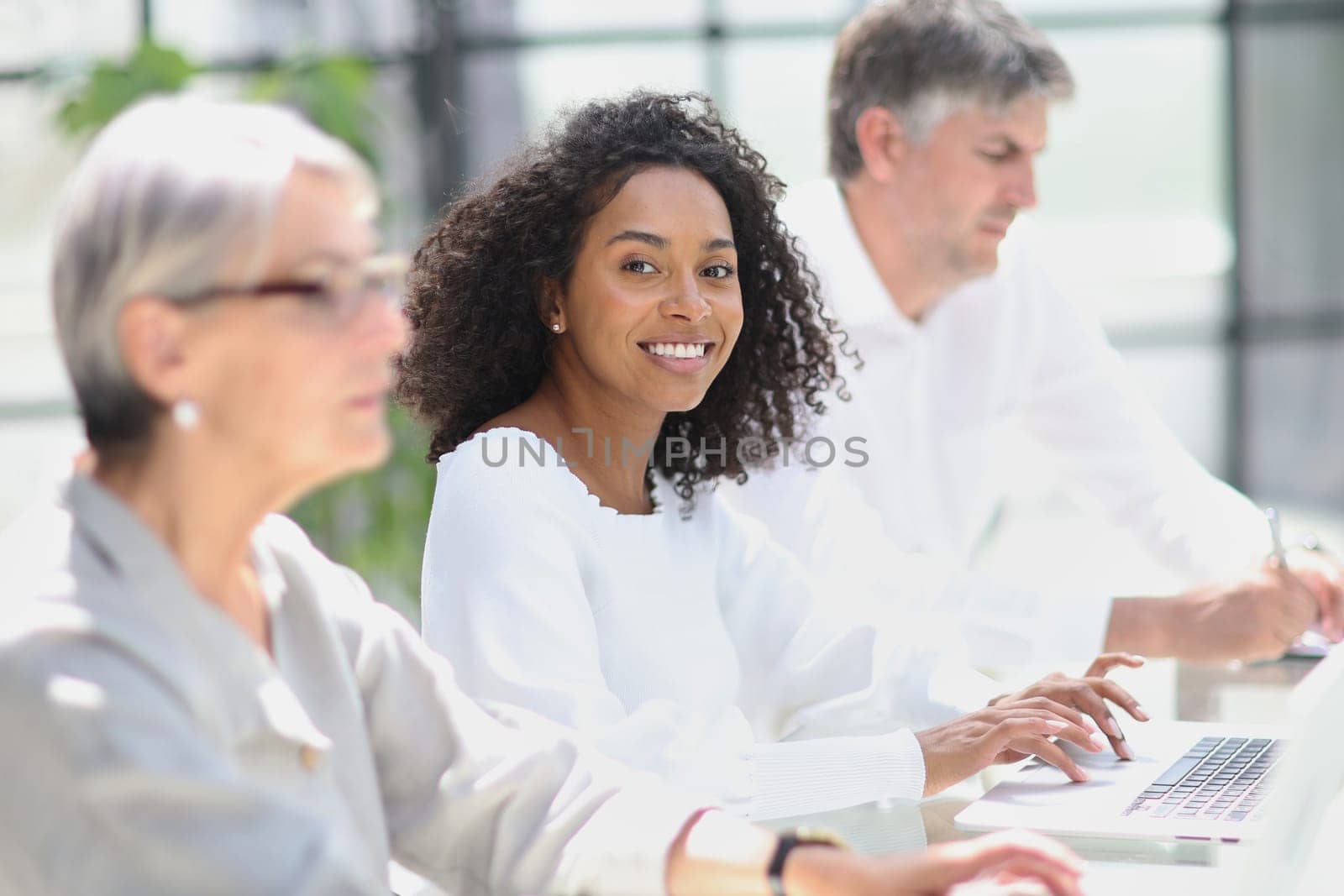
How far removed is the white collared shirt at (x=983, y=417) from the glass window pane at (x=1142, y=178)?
3960 millimetres

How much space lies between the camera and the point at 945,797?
1549 millimetres

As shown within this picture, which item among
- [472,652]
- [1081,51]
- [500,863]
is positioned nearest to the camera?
[500,863]

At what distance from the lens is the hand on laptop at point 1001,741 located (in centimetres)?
153

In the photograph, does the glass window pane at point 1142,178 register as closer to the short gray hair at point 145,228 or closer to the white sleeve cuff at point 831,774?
the white sleeve cuff at point 831,774

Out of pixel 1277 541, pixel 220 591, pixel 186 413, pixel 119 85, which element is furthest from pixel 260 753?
pixel 119 85

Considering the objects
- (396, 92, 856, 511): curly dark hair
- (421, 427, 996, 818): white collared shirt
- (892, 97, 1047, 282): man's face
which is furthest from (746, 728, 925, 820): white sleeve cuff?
(892, 97, 1047, 282): man's face

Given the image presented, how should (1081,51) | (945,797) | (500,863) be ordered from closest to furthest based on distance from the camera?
1. (500,863)
2. (945,797)
3. (1081,51)

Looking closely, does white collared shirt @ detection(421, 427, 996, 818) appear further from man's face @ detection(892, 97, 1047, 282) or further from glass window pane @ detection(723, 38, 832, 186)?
glass window pane @ detection(723, 38, 832, 186)

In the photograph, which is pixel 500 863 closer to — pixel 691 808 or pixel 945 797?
pixel 691 808

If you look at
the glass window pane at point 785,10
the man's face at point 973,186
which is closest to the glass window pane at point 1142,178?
the glass window pane at point 785,10

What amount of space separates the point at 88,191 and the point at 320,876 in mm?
415

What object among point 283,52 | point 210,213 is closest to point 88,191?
point 210,213

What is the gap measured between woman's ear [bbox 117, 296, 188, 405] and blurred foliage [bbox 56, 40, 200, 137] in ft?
11.2

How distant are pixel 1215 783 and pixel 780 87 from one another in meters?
4.88
